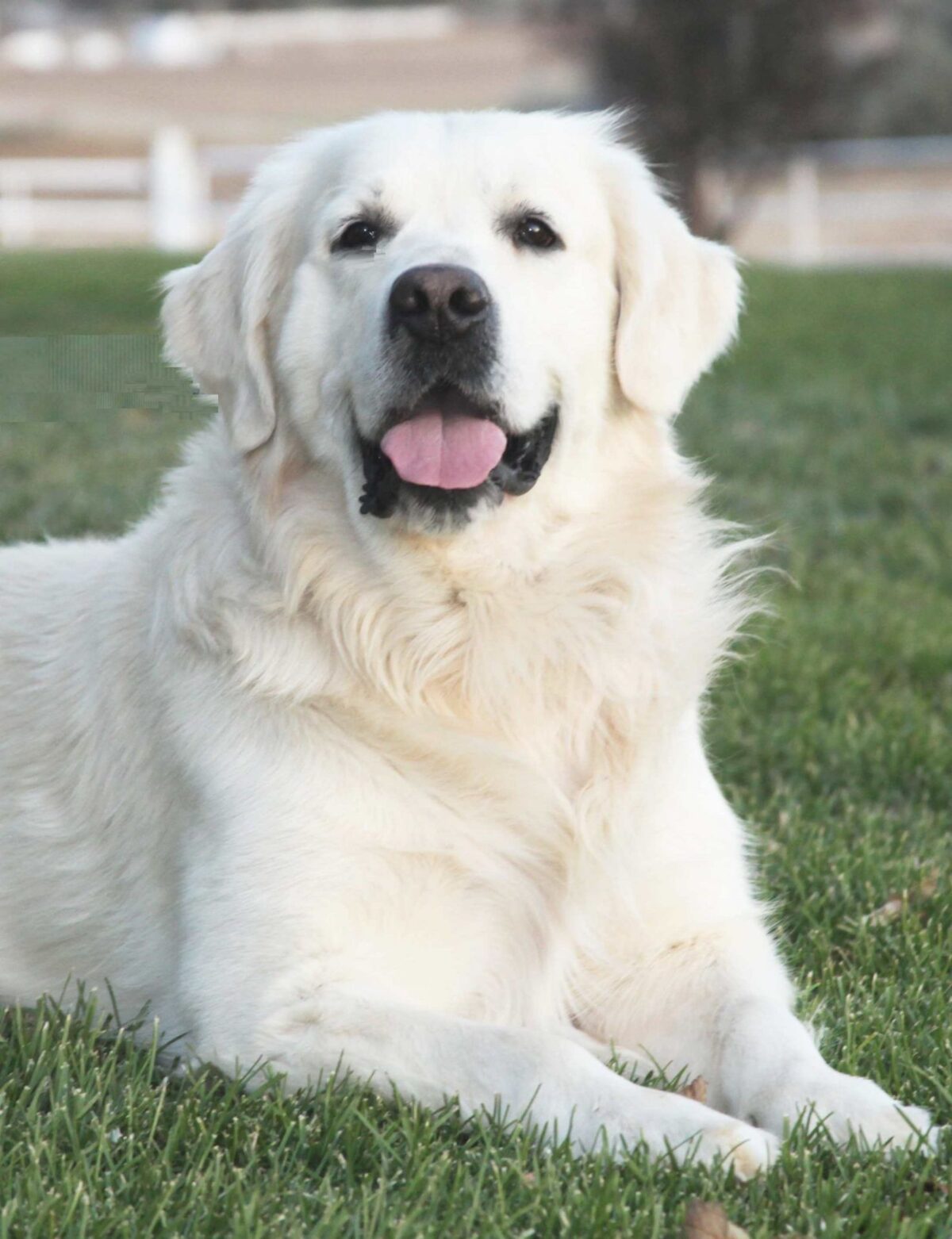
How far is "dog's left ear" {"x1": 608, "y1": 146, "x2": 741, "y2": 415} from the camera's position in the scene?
3.44 metres

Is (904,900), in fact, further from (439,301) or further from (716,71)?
(716,71)

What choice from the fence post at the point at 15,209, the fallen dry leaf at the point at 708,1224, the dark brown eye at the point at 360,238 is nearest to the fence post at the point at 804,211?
the fence post at the point at 15,209

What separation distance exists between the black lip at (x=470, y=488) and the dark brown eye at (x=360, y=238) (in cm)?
39

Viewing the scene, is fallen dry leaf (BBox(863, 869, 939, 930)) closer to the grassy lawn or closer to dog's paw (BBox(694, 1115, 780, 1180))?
the grassy lawn

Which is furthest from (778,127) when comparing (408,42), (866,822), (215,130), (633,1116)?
(633,1116)

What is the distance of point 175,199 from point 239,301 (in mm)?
18994

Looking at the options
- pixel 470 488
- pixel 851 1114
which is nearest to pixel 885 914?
pixel 851 1114

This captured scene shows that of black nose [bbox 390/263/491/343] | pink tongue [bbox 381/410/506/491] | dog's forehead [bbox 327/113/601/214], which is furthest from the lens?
dog's forehead [bbox 327/113/601/214]

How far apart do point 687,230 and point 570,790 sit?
1.22 metres

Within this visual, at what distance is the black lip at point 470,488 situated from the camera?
316 cm

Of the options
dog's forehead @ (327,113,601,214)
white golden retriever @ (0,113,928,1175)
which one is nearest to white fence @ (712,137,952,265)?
dog's forehead @ (327,113,601,214)

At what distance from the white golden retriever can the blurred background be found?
44.9 feet

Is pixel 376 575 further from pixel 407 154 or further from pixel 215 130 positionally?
pixel 215 130

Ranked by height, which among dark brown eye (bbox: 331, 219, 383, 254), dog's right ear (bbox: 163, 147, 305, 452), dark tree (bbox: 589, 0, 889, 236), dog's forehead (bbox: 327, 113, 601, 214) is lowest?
dark tree (bbox: 589, 0, 889, 236)
